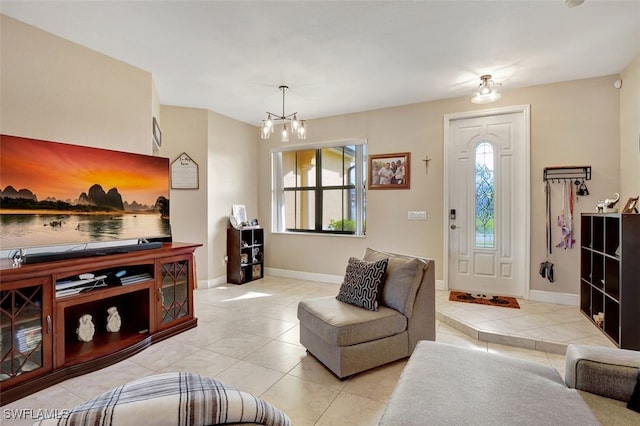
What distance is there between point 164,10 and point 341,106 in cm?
263

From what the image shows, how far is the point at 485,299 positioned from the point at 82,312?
4286 mm

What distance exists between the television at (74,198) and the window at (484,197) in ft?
12.4

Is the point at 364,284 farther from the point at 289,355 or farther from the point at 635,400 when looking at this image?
the point at 635,400

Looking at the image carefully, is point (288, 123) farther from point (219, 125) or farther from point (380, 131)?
point (380, 131)

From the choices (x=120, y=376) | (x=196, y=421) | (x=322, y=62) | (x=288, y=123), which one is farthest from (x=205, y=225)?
(x=196, y=421)

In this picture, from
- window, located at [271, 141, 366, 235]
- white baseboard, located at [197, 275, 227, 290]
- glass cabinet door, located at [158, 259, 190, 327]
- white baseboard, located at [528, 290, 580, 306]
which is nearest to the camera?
glass cabinet door, located at [158, 259, 190, 327]

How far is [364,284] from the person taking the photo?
251 centimetres

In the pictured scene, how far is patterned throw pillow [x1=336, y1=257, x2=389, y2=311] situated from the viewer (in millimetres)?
2441

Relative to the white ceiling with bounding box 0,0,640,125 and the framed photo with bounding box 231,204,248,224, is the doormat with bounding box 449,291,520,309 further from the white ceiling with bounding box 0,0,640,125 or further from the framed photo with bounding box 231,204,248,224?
the framed photo with bounding box 231,204,248,224

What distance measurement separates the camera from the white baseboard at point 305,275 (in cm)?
494

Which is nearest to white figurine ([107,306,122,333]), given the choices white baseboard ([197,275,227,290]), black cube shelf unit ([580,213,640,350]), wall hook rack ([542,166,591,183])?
white baseboard ([197,275,227,290])

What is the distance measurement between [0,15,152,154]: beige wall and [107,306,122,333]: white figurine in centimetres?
154

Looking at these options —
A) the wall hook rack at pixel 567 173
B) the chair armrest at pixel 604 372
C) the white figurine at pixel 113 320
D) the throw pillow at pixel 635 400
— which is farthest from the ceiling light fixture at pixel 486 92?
the white figurine at pixel 113 320

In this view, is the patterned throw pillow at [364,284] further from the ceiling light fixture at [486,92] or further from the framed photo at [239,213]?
the framed photo at [239,213]
